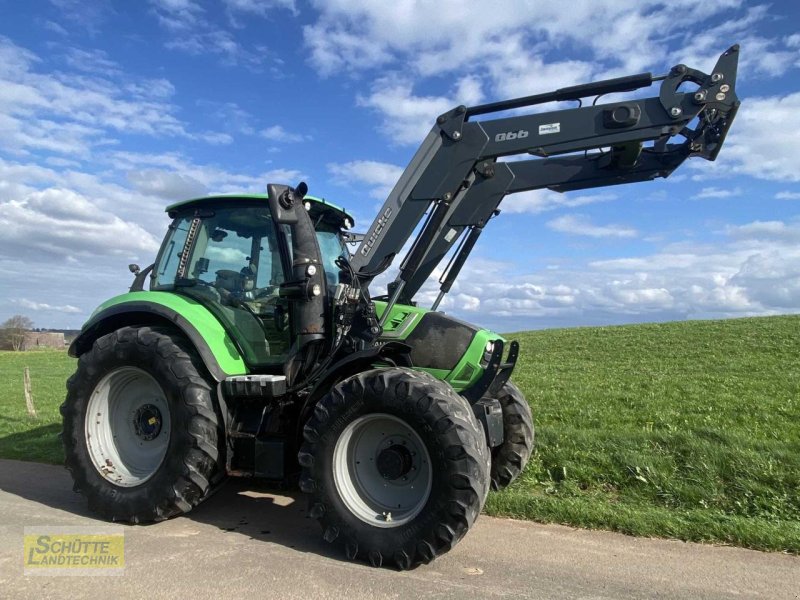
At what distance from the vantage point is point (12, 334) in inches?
2124

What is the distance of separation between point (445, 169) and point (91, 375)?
3563 mm

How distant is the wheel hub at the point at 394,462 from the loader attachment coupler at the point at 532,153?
1307mm

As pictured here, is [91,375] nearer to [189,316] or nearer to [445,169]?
[189,316]

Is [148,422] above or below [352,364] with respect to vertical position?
below

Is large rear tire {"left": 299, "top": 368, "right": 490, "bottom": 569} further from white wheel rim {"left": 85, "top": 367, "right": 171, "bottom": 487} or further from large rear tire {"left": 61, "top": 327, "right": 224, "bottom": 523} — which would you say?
white wheel rim {"left": 85, "top": 367, "right": 171, "bottom": 487}

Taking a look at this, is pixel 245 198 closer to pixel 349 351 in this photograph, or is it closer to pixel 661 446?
pixel 349 351

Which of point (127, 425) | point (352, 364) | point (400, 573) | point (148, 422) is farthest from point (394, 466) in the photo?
point (127, 425)

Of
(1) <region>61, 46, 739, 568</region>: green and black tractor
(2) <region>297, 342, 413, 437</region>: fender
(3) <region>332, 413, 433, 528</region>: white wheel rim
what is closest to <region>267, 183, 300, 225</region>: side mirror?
(1) <region>61, 46, 739, 568</region>: green and black tractor

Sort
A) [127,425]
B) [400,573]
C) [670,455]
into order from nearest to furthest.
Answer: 1. [400,573]
2. [127,425]
3. [670,455]

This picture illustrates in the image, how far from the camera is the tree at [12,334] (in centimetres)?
5347

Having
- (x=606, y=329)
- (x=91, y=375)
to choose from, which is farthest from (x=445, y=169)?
(x=606, y=329)

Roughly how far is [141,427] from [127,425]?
0.22 m

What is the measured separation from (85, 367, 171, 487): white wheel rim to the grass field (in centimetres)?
280

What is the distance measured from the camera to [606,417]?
8.67 meters
